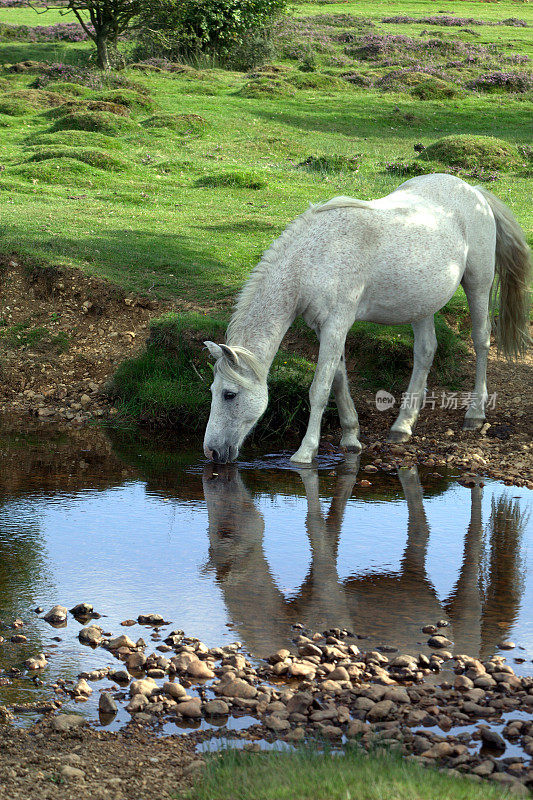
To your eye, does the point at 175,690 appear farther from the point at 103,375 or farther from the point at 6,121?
the point at 6,121

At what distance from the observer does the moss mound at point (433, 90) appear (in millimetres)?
32781

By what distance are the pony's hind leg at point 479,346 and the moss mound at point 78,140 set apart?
47.0 ft

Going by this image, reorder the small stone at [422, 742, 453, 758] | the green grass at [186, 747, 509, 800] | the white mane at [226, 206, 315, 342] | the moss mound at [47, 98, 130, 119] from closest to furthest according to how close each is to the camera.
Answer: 1. the green grass at [186, 747, 509, 800]
2. the small stone at [422, 742, 453, 758]
3. the white mane at [226, 206, 315, 342]
4. the moss mound at [47, 98, 130, 119]

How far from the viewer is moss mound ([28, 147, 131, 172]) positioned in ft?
64.7

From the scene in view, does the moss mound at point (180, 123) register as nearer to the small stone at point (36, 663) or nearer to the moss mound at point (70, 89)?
the moss mound at point (70, 89)

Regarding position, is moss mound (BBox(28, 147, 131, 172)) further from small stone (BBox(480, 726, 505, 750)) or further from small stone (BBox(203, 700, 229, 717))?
small stone (BBox(480, 726, 505, 750))

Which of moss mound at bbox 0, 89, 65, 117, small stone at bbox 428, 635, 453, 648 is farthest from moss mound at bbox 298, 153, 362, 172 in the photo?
small stone at bbox 428, 635, 453, 648

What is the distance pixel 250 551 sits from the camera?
6137 millimetres

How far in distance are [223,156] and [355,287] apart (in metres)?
15.5

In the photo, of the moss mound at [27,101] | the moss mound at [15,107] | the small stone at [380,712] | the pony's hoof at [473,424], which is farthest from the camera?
the moss mound at [27,101]

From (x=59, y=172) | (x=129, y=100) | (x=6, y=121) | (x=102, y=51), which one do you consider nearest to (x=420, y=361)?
(x=59, y=172)

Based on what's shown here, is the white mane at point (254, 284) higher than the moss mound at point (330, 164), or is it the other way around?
the moss mound at point (330, 164)

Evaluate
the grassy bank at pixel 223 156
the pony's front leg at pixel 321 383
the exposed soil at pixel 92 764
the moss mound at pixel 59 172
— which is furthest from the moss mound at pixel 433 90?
the exposed soil at pixel 92 764

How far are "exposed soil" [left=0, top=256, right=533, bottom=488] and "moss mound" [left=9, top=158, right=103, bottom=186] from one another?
287 inches
